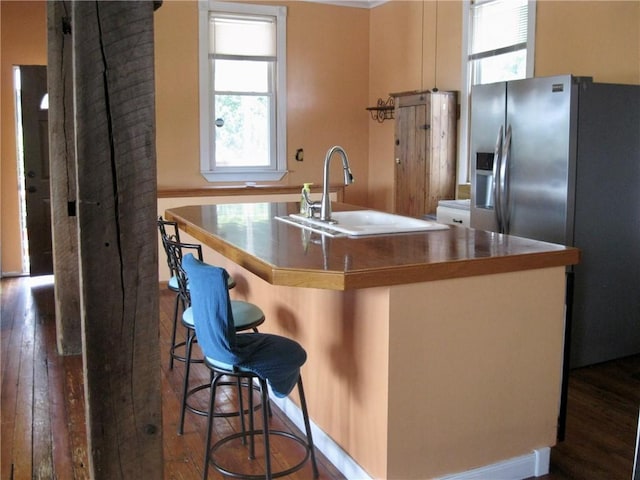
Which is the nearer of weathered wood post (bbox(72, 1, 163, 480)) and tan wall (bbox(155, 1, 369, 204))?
weathered wood post (bbox(72, 1, 163, 480))

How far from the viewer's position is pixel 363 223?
3588mm

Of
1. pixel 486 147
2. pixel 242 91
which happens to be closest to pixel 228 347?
pixel 486 147

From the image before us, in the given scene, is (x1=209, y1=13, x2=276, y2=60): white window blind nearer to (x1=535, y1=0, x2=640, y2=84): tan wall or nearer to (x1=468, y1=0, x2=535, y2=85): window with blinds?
(x1=468, y1=0, x2=535, y2=85): window with blinds

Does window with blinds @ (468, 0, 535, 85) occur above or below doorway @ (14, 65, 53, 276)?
above

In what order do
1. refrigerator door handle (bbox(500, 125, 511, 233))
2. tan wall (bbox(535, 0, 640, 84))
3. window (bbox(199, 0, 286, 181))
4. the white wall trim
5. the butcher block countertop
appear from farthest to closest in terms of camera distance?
window (bbox(199, 0, 286, 181)), tan wall (bbox(535, 0, 640, 84)), refrigerator door handle (bbox(500, 125, 511, 233)), the white wall trim, the butcher block countertop

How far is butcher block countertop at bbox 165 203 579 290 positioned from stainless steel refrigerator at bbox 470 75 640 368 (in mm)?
1075

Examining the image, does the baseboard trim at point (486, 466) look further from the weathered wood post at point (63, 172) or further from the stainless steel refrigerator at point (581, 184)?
the weathered wood post at point (63, 172)

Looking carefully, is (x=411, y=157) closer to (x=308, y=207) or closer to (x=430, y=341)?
(x=308, y=207)

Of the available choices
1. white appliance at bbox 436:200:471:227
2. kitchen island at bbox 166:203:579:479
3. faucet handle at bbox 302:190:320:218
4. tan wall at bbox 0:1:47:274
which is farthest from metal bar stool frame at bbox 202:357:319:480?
tan wall at bbox 0:1:47:274

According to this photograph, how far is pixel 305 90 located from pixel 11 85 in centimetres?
281

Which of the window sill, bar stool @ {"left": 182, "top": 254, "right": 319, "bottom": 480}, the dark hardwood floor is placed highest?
the window sill

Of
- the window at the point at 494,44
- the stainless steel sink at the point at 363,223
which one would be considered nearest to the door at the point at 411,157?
the window at the point at 494,44

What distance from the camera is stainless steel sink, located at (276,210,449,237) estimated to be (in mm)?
2904

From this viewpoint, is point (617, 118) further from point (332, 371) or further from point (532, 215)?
point (332, 371)
